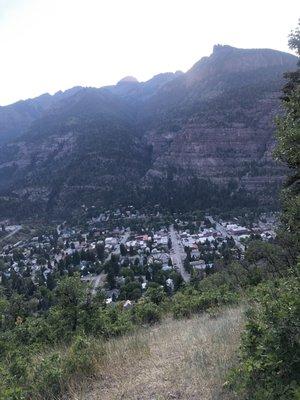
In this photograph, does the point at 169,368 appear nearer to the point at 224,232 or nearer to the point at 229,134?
the point at 224,232

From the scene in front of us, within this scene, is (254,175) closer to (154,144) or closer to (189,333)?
(154,144)

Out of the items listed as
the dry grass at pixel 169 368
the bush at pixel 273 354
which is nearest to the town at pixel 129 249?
the dry grass at pixel 169 368

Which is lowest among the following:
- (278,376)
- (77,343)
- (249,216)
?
(249,216)

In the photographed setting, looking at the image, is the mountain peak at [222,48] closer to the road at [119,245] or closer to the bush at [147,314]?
the road at [119,245]

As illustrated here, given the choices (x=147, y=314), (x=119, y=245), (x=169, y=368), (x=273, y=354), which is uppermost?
(x=273, y=354)

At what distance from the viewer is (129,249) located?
50875 mm

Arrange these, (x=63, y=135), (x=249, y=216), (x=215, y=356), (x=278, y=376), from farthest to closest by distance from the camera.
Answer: (x=63, y=135)
(x=249, y=216)
(x=215, y=356)
(x=278, y=376)

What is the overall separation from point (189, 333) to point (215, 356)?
170 centimetres

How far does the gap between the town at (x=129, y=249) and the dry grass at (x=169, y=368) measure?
65.8 feet

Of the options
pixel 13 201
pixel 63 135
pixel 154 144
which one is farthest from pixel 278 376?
pixel 63 135

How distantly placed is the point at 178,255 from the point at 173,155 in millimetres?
62492

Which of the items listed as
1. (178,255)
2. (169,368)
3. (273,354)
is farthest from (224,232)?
(273,354)

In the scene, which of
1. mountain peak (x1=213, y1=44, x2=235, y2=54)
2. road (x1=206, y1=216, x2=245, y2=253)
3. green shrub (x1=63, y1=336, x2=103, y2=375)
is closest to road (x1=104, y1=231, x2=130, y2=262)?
road (x1=206, y1=216, x2=245, y2=253)

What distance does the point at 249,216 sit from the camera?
2633 inches
